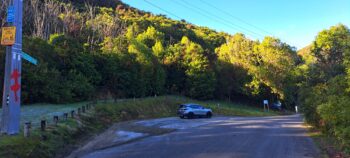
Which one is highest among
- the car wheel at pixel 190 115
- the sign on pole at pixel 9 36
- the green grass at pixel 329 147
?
the sign on pole at pixel 9 36

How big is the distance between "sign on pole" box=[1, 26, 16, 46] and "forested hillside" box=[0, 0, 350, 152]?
47.5 ft

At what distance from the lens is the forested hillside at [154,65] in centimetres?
2603

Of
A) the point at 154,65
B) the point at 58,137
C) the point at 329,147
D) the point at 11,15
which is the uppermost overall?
the point at 154,65

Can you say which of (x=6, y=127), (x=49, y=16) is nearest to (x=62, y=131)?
(x=6, y=127)

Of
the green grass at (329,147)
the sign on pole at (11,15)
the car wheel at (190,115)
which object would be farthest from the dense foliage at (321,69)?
the car wheel at (190,115)

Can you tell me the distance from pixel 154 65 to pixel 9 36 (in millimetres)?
45384

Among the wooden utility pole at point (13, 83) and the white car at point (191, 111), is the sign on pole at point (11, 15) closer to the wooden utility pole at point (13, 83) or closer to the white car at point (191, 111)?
the wooden utility pole at point (13, 83)

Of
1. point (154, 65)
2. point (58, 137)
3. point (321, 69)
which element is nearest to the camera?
point (58, 137)

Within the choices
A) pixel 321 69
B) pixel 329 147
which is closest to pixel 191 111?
pixel 321 69

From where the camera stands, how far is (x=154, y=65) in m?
60.0

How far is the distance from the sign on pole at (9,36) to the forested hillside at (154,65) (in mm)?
14478

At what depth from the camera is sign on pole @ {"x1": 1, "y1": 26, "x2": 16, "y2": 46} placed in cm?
1465

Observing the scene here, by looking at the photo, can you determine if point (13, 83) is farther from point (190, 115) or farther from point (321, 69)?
point (190, 115)

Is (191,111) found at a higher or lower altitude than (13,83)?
lower
